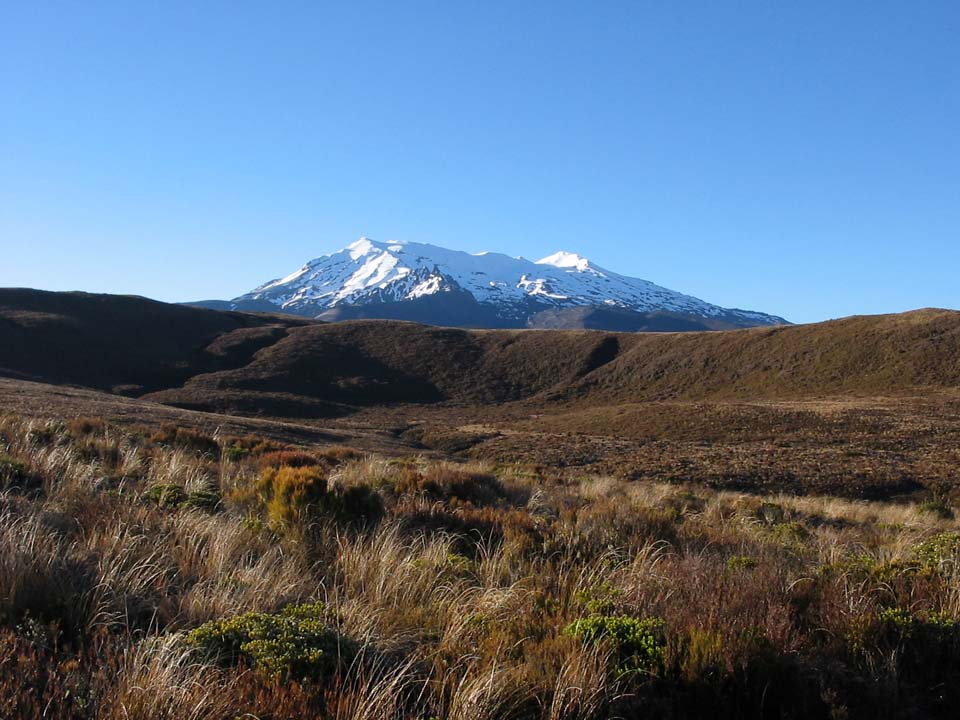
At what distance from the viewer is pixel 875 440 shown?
35969mm

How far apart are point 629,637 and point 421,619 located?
1.24 metres

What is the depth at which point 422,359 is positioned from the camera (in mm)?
83125

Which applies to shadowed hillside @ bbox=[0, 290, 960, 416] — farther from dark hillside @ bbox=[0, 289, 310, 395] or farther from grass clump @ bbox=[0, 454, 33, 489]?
grass clump @ bbox=[0, 454, 33, 489]

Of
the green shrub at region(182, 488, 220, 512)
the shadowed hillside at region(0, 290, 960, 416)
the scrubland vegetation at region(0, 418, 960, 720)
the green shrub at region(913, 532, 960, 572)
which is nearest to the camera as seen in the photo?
the scrubland vegetation at region(0, 418, 960, 720)

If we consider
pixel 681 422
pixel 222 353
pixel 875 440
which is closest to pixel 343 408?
pixel 222 353

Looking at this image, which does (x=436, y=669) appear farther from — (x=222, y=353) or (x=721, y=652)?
(x=222, y=353)

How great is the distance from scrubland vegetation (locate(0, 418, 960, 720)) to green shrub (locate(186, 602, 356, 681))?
0.01 m

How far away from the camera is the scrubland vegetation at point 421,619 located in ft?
9.62

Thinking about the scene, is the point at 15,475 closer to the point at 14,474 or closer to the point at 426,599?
the point at 14,474

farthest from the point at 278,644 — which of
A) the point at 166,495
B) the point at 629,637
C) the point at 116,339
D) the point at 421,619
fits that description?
the point at 116,339

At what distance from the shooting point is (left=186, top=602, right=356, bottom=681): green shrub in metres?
3.11

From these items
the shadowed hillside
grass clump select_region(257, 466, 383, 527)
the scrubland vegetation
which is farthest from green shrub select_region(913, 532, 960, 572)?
the shadowed hillside

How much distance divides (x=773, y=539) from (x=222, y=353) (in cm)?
7955

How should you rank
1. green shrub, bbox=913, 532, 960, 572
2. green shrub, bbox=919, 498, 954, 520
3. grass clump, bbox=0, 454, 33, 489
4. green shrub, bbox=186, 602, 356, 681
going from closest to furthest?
green shrub, bbox=186, 602, 356, 681, green shrub, bbox=913, 532, 960, 572, grass clump, bbox=0, 454, 33, 489, green shrub, bbox=919, 498, 954, 520
